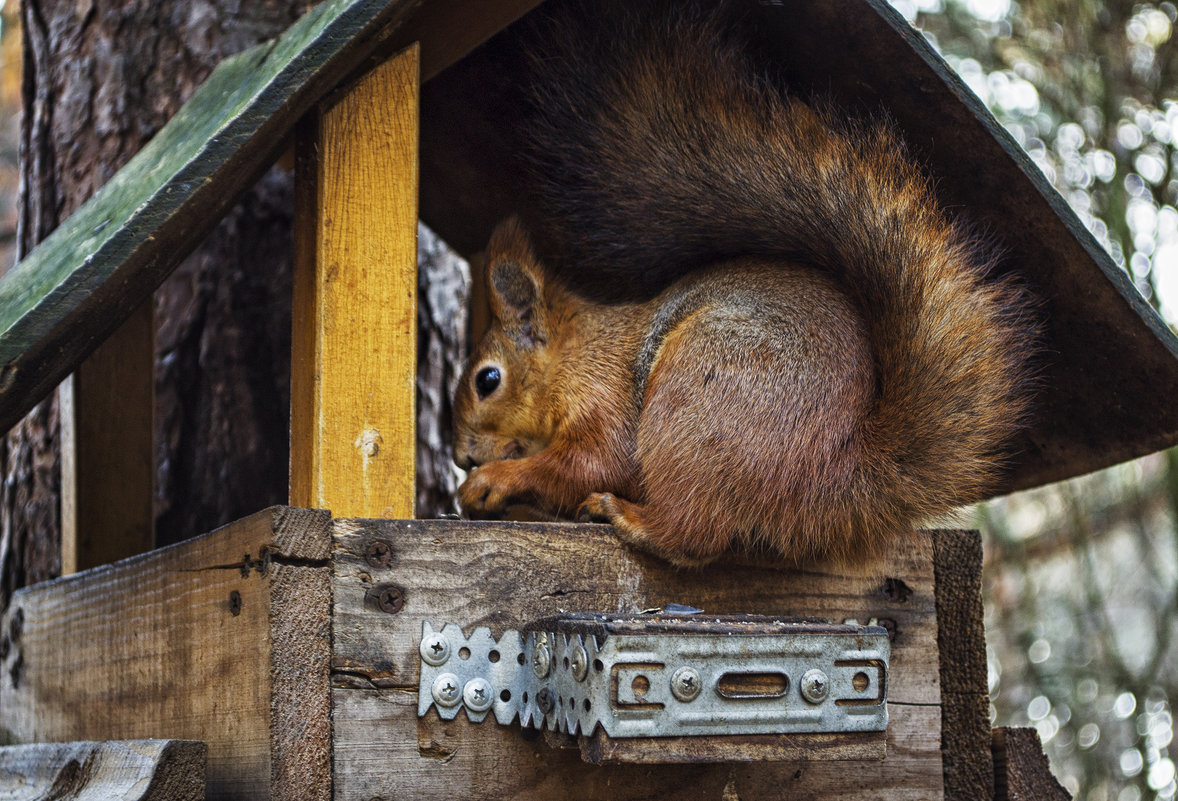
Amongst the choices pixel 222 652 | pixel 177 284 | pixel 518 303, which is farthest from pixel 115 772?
pixel 177 284

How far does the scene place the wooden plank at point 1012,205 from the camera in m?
1.62

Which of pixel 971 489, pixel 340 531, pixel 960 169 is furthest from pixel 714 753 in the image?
pixel 960 169

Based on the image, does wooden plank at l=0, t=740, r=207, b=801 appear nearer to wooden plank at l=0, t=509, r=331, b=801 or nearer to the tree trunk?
wooden plank at l=0, t=509, r=331, b=801

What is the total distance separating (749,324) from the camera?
5.26 feet

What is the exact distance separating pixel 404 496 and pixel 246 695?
320mm

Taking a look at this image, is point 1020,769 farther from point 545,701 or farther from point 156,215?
point 156,215

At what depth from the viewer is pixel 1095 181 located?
14.7ft

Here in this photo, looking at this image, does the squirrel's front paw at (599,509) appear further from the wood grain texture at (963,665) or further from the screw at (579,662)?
the wood grain texture at (963,665)

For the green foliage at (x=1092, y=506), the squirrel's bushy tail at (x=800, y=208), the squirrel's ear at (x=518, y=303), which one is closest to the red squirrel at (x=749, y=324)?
the squirrel's bushy tail at (x=800, y=208)

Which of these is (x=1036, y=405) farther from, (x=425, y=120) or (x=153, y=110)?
(x=153, y=110)

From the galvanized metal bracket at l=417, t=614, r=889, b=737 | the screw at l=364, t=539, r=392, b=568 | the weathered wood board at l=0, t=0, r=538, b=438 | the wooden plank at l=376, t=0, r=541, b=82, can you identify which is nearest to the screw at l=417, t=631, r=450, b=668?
the galvanized metal bracket at l=417, t=614, r=889, b=737

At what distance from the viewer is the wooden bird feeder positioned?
1.32 metres

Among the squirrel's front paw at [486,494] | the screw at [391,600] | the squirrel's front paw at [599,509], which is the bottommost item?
the screw at [391,600]

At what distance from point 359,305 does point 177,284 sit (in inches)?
47.4
